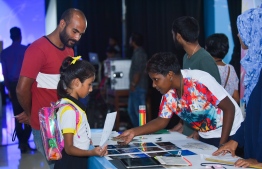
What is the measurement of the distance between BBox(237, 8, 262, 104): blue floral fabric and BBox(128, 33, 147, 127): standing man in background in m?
3.77

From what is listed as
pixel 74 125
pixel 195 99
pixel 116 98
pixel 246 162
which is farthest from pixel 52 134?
pixel 116 98

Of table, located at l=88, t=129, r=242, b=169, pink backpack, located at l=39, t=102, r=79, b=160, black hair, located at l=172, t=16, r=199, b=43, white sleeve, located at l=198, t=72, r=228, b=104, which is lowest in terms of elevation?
table, located at l=88, t=129, r=242, b=169

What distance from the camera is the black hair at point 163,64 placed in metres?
2.49

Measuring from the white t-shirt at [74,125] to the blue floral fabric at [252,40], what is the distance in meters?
0.85

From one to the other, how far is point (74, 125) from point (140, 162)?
38 centimetres

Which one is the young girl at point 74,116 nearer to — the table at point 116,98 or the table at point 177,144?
the table at point 177,144

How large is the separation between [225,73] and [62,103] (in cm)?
192

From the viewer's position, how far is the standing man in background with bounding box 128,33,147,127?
6.06m

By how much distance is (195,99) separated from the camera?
2.57 m

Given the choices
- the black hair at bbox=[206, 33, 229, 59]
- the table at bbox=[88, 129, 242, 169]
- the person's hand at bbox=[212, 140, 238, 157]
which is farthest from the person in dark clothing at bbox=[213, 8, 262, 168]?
the black hair at bbox=[206, 33, 229, 59]

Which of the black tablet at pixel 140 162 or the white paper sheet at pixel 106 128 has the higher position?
the white paper sheet at pixel 106 128

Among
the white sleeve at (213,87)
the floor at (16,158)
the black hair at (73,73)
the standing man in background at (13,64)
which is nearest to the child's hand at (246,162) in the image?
the white sleeve at (213,87)

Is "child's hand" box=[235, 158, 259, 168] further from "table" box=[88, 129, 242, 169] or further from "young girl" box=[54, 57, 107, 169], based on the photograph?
"young girl" box=[54, 57, 107, 169]

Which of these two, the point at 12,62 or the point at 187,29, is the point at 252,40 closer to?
the point at 187,29
